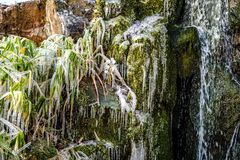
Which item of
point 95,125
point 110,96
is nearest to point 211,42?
point 110,96

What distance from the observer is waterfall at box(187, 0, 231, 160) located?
4.34 m

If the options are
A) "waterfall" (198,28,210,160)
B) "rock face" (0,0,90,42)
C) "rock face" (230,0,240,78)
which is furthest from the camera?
"rock face" (0,0,90,42)

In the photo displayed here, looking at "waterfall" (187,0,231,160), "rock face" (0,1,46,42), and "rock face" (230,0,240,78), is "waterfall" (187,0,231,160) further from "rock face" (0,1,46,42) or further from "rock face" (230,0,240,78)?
"rock face" (0,1,46,42)

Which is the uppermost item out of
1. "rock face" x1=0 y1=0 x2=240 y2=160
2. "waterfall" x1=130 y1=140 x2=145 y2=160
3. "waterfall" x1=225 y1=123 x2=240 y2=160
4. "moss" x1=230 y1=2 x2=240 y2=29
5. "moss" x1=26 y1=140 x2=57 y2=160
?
"moss" x1=230 y1=2 x2=240 y2=29

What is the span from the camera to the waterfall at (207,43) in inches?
171

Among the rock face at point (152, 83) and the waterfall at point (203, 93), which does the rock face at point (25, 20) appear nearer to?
the rock face at point (152, 83)

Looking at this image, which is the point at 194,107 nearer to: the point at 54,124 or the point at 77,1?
the point at 54,124

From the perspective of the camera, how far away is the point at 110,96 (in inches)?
143

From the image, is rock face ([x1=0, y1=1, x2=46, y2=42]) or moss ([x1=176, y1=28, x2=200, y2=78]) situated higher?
rock face ([x1=0, y1=1, x2=46, y2=42])

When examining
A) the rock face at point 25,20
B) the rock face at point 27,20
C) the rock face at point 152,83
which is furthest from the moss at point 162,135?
the rock face at point 25,20

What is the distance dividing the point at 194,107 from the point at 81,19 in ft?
6.31

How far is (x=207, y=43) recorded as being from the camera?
14.5 ft

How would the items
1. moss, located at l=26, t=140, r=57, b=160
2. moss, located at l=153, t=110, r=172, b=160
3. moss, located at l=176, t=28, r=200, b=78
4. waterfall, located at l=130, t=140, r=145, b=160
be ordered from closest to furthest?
moss, located at l=26, t=140, r=57, b=160 < waterfall, located at l=130, t=140, r=145, b=160 < moss, located at l=153, t=110, r=172, b=160 < moss, located at l=176, t=28, r=200, b=78

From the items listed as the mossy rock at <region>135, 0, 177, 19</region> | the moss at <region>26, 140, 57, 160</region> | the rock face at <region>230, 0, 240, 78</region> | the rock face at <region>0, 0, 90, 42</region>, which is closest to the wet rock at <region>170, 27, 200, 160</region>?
the mossy rock at <region>135, 0, 177, 19</region>
